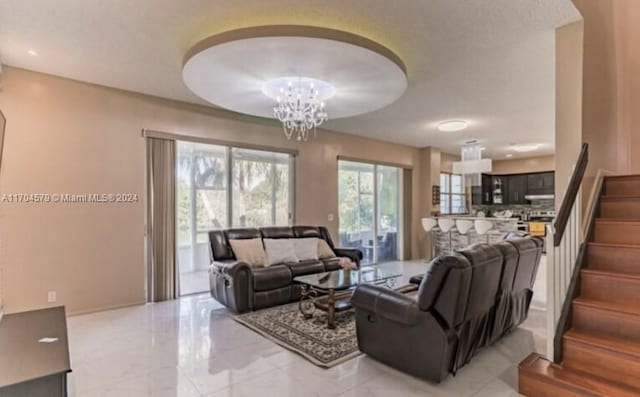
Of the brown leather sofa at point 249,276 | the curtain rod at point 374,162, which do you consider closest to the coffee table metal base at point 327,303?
the brown leather sofa at point 249,276

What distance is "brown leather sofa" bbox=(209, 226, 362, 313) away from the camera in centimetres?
423

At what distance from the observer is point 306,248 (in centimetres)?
546

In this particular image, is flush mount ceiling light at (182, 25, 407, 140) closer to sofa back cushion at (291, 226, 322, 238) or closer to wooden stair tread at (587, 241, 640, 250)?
sofa back cushion at (291, 226, 322, 238)

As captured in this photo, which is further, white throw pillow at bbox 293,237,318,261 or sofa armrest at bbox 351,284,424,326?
white throw pillow at bbox 293,237,318,261

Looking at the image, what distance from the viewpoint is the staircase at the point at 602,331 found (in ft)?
7.54

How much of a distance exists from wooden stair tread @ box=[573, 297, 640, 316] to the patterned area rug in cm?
188

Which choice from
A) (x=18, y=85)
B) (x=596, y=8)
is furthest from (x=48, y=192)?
(x=596, y=8)

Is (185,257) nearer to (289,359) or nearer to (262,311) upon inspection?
(262,311)

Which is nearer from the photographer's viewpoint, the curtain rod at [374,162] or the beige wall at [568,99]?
the beige wall at [568,99]

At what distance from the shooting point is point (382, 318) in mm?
2873

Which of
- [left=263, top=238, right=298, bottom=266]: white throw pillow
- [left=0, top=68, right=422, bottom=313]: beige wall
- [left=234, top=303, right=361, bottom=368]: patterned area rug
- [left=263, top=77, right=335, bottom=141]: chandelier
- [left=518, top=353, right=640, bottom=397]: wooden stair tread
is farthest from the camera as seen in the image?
[left=263, top=238, right=298, bottom=266]: white throw pillow

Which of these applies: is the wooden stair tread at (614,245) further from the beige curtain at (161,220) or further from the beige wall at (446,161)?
the beige wall at (446,161)

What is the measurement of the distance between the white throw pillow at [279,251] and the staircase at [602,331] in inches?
Answer: 128

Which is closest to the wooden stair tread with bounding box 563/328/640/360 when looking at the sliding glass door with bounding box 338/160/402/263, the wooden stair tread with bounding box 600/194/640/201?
the wooden stair tread with bounding box 600/194/640/201
